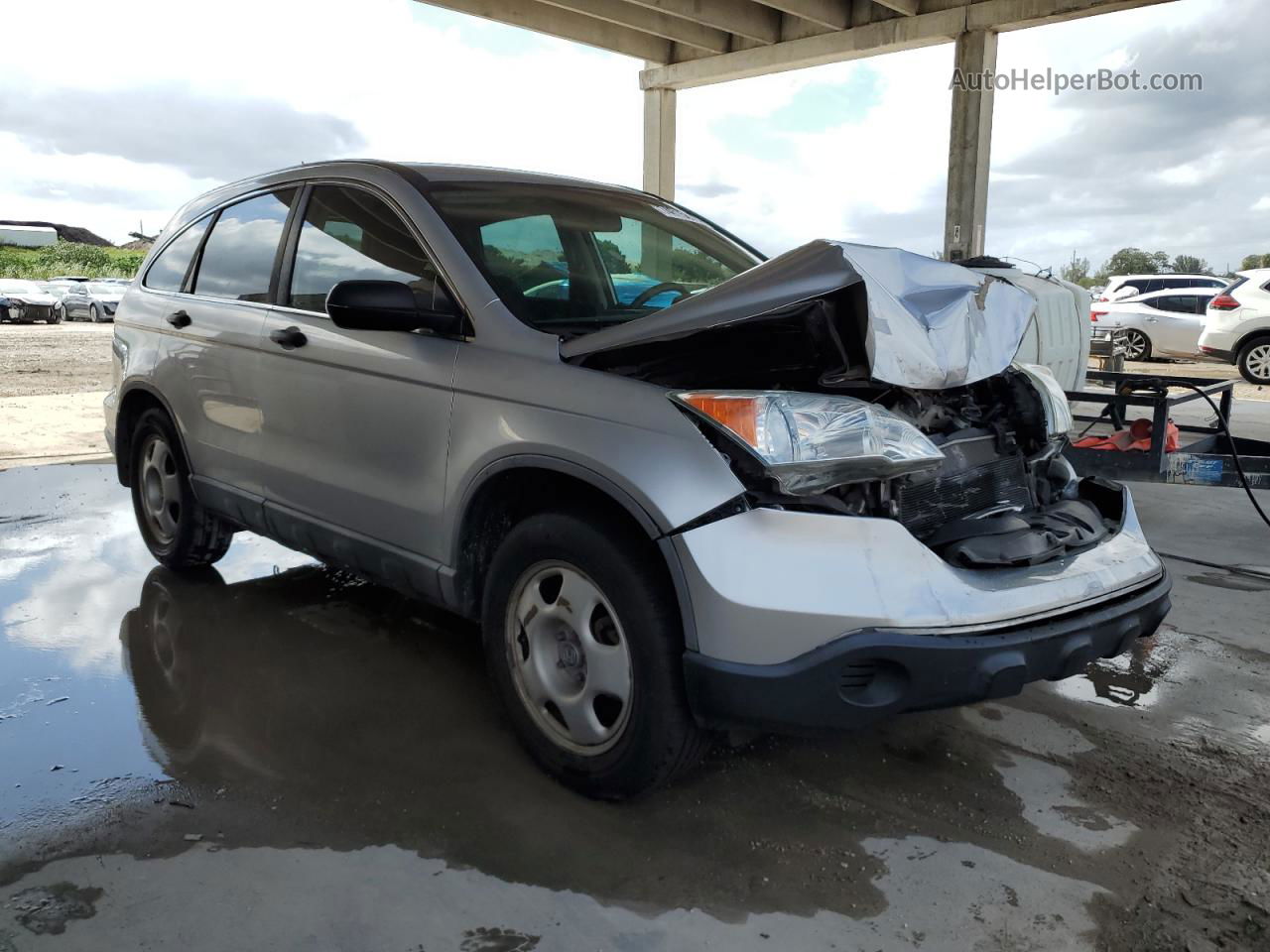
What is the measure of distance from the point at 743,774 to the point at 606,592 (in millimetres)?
805

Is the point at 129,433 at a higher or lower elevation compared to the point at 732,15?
lower

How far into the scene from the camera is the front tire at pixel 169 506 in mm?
4461

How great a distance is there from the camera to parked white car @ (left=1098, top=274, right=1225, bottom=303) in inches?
765

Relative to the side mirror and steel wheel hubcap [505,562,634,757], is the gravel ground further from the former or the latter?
steel wheel hubcap [505,562,634,757]

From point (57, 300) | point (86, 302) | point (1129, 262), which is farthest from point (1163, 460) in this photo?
point (1129, 262)

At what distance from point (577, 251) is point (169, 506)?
2494 mm

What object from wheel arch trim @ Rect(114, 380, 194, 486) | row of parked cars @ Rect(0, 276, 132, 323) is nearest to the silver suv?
wheel arch trim @ Rect(114, 380, 194, 486)

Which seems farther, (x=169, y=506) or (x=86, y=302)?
(x=86, y=302)

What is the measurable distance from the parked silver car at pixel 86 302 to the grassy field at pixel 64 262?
16.3m

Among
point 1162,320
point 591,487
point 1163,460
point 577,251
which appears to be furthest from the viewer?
point 1162,320

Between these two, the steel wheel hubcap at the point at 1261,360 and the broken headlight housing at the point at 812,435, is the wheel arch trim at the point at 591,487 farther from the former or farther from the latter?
the steel wheel hubcap at the point at 1261,360

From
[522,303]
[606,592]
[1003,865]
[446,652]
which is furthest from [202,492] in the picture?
[1003,865]

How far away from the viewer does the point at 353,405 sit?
3.24 m

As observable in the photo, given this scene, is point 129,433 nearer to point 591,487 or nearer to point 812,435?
point 591,487
